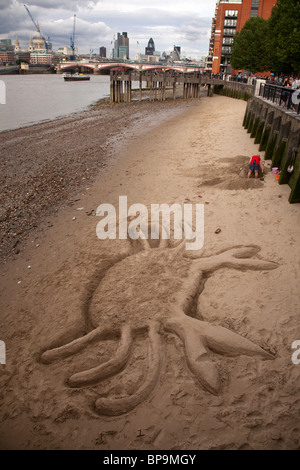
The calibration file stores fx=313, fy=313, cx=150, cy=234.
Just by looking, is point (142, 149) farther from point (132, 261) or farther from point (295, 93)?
point (132, 261)

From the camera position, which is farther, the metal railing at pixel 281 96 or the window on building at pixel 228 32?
the window on building at pixel 228 32

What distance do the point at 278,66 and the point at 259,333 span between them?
104 ft

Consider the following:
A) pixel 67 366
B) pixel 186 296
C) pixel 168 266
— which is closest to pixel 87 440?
pixel 67 366

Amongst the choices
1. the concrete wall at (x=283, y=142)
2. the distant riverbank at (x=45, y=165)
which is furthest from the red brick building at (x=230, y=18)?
the concrete wall at (x=283, y=142)

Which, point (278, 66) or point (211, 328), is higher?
point (278, 66)

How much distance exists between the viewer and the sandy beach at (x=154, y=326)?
12.7 ft

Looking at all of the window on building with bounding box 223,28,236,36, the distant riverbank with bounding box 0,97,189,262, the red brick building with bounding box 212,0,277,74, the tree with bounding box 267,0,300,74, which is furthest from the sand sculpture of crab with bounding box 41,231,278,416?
the window on building with bounding box 223,28,236,36

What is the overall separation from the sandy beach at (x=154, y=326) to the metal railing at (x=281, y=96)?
451 cm

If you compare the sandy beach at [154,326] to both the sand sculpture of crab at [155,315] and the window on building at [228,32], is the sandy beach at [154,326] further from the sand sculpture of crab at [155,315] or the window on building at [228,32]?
the window on building at [228,32]

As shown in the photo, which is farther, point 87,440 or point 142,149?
point 142,149

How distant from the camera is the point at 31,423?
406 cm

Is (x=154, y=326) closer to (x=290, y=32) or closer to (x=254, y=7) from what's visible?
(x=290, y=32)

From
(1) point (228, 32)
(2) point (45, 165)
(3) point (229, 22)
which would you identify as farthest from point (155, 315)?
(3) point (229, 22)

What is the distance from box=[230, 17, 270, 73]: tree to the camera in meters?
47.4
